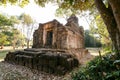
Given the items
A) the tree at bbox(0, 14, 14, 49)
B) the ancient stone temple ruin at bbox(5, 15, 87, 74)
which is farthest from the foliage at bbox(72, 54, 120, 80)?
the tree at bbox(0, 14, 14, 49)

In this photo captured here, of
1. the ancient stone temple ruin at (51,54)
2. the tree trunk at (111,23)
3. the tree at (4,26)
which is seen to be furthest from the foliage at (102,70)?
the tree at (4,26)

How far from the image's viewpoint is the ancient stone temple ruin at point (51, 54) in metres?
8.43

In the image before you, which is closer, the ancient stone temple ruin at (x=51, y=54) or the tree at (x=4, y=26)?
the ancient stone temple ruin at (x=51, y=54)

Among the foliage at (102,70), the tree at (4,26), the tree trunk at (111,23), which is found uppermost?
the tree at (4,26)

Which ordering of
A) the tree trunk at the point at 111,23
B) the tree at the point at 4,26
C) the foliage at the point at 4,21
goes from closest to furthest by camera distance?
the tree trunk at the point at 111,23 < the foliage at the point at 4,21 < the tree at the point at 4,26

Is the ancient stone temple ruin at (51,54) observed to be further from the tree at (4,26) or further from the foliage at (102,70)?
the tree at (4,26)

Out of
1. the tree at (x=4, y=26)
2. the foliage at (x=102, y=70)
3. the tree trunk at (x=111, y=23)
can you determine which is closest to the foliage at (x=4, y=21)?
the tree at (x=4, y=26)

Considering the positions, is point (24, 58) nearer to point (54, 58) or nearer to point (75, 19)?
point (54, 58)

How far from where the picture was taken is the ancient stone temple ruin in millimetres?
8430

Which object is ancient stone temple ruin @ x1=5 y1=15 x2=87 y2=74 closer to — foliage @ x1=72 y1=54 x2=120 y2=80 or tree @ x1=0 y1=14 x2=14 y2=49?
foliage @ x1=72 y1=54 x2=120 y2=80

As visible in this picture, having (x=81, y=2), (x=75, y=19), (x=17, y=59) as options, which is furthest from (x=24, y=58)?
(x=75, y=19)

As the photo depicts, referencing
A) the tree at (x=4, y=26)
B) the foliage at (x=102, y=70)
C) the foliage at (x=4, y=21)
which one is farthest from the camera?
the tree at (x=4, y=26)

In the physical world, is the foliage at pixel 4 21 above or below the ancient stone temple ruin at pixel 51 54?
above

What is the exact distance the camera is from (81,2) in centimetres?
856
